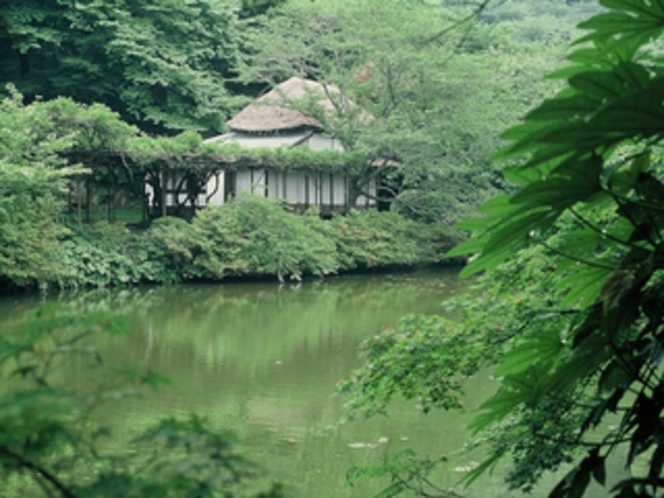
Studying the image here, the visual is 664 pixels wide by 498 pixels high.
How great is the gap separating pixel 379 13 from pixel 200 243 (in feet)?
22.5

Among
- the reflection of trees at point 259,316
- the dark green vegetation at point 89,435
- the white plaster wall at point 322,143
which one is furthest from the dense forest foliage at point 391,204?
the white plaster wall at point 322,143

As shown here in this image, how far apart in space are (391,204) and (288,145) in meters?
2.85

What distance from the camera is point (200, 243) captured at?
52.2 feet

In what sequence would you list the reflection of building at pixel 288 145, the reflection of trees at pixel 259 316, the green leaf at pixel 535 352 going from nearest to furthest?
the green leaf at pixel 535 352
the reflection of trees at pixel 259 316
the reflection of building at pixel 288 145

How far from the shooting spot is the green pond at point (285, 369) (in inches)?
233

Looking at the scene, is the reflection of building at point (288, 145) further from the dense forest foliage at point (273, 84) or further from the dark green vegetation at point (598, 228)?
the dark green vegetation at point (598, 228)

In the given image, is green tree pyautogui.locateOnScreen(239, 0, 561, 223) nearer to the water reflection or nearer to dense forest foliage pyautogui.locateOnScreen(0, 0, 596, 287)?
dense forest foliage pyautogui.locateOnScreen(0, 0, 596, 287)

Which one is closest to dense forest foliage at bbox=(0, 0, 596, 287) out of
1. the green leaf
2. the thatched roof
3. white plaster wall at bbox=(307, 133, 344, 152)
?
the thatched roof

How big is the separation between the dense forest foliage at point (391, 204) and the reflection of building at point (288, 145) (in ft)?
2.16

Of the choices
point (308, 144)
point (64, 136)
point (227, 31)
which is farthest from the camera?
point (227, 31)

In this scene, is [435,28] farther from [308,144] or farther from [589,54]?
[589,54]

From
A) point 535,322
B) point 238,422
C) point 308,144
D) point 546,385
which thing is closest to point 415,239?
point 308,144

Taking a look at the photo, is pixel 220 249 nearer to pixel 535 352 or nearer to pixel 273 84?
pixel 273 84

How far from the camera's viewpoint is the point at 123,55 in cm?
2020
